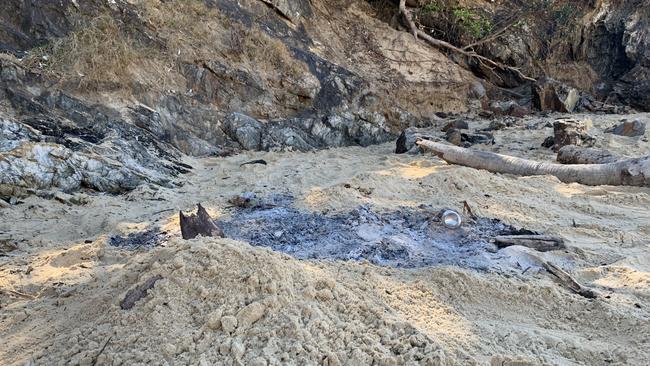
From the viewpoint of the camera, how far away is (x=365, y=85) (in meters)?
8.88

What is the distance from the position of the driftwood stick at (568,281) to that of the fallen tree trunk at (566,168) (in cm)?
273

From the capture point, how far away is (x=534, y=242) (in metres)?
3.54

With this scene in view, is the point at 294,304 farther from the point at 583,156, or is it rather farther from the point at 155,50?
the point at 155,50

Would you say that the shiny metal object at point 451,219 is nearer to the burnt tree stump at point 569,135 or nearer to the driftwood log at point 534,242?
the driftwood log at point 534,242

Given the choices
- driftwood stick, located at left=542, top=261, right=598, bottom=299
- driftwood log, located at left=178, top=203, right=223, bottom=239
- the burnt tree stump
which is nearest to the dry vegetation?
driftwood log, located at left=178, top=203, right=223, bottom=239

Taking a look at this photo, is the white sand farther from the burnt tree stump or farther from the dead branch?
the dead branch

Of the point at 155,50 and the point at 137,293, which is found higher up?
the point at 155,50

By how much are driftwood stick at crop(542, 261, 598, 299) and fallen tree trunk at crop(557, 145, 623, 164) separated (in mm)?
3371

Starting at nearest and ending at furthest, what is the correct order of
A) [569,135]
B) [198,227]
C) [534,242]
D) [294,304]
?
1. [294,304]
2. [198,227]
3. [534,242]
4. [569,135]

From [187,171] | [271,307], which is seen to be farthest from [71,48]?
[271,307]

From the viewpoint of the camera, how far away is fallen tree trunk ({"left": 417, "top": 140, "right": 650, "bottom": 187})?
5.27m

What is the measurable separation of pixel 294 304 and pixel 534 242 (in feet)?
6.68

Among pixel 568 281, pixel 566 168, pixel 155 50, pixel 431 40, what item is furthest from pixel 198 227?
pixel 431 40

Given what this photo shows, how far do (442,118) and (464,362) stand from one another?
7.84m
